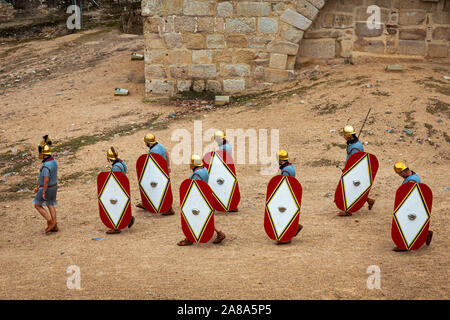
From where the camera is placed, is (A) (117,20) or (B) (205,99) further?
(A) (117,20)

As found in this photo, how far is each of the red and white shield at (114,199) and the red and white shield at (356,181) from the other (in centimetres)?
278

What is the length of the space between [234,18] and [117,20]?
1093 cm

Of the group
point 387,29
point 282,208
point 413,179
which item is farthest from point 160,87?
point 413,179

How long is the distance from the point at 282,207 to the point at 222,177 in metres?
1.39

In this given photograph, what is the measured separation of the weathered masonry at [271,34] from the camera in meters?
12.4

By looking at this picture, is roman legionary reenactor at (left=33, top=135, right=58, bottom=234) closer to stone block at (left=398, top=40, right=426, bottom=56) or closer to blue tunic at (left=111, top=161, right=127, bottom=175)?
blue tunic at (left=111, top=161, right=127, bottom=175)

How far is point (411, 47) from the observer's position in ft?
41.3

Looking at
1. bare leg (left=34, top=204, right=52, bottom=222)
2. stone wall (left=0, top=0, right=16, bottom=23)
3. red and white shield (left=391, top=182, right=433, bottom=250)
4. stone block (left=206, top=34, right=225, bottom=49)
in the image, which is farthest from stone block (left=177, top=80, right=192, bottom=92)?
stone wall (left=0, top=0, right=16, bottom=23)

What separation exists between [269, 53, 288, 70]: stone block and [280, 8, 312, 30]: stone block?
77 centimetres

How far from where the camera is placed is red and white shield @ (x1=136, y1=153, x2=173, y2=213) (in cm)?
716

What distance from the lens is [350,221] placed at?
6934mm

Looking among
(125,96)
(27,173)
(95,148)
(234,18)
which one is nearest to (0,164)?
(27,173)

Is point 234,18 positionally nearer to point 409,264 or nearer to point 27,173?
point 27,173
